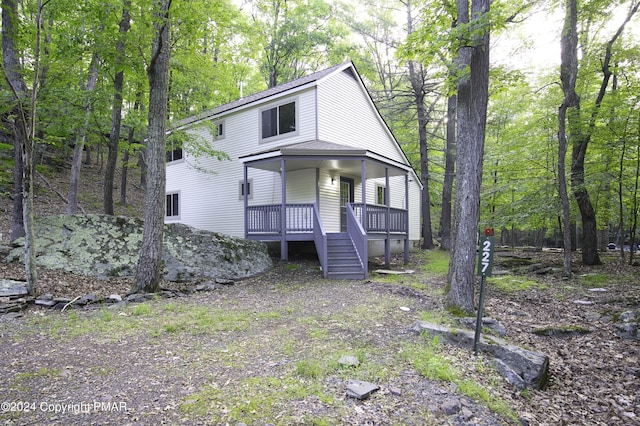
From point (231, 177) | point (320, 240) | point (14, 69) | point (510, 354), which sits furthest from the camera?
point (231, 177)

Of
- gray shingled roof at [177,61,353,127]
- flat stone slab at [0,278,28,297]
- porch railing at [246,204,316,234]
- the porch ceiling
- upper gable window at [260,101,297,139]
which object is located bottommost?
flat stone slab at [0,278,28,297]

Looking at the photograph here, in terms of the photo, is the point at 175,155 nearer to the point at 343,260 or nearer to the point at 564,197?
the point at 343,260

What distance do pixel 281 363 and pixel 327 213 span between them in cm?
942

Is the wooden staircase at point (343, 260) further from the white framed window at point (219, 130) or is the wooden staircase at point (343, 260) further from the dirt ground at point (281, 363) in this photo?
A: the white framed window at point (219, 130)

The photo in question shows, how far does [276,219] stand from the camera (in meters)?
11.4

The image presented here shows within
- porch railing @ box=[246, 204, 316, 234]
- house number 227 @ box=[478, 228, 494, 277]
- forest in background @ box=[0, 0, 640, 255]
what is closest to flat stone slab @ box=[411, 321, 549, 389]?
house number 227 @ box=[478, 228, 494, 277]

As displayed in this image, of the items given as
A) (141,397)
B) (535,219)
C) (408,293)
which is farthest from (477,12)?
(535,219)

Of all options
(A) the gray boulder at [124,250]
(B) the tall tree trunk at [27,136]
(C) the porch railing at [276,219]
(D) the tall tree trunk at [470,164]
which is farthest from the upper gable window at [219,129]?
(D) the tall tree trunk at [470,164]

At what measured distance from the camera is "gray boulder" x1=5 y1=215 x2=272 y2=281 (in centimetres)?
852

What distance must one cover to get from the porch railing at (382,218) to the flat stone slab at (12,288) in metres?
8.23

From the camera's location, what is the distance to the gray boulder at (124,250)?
8.52 metres

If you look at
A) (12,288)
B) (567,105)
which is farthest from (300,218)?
(567,105)

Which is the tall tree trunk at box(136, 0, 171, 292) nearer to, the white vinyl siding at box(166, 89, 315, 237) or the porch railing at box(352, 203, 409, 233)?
the white vinyl siding at box(166, 89, 315, 237)

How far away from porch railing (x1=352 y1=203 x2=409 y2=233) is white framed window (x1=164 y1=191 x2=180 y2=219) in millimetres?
9870
